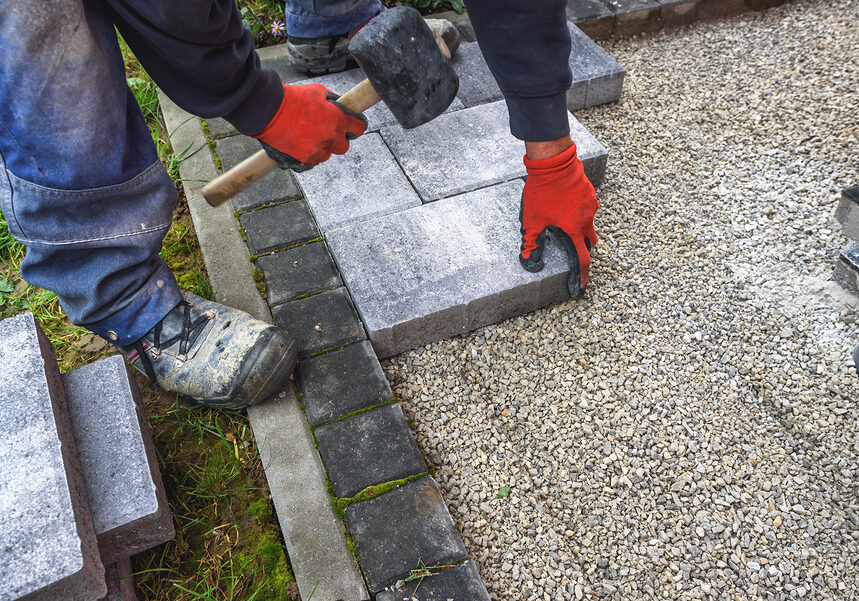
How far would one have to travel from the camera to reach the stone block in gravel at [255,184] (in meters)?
2.65

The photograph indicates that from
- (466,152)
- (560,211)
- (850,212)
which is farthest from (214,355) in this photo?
(850,212)

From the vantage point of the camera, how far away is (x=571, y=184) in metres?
2.18

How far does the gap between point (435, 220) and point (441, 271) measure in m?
0.26

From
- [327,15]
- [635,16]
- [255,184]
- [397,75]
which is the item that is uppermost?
[397,75]

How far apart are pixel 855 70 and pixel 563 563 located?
3117 millimetres

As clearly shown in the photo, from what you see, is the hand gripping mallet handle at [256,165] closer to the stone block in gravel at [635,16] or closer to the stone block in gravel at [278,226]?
the stone block in gravel at [278,226]

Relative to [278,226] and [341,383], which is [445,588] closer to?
[341,383]

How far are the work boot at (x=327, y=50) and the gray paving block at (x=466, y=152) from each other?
55cm

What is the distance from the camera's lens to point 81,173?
5.89 ft

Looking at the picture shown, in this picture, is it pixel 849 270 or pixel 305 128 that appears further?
pixel 849 270

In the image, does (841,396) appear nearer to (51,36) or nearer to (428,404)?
(428,404)

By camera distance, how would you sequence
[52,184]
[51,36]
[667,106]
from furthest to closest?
[667,106] < [52,184] < [51,36]

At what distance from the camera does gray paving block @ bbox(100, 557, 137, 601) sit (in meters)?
1.58

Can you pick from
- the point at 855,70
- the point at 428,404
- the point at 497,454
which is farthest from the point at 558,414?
the point at 855,70
